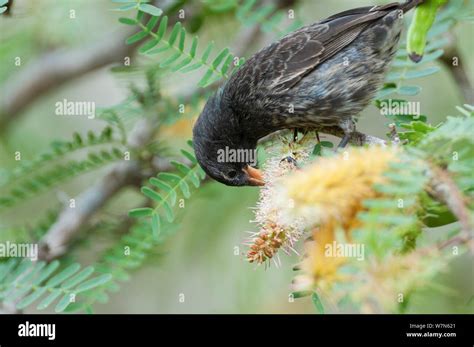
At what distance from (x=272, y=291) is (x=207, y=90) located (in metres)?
1.36

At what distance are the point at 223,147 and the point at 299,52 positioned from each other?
66 centimetres

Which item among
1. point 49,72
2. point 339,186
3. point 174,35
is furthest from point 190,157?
point 49,72

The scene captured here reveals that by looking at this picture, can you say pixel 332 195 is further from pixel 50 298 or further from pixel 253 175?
pixel 253 175

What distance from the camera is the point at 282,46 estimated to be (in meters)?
3.75

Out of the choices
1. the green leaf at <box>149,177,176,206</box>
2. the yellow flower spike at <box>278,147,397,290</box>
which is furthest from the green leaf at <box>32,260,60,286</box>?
the yellow flower spike at <box>278,147,397,290</box>

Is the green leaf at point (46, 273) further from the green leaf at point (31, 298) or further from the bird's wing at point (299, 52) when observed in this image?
the bird's wing at point (299, 52)

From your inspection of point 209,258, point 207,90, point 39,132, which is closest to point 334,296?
point 207,90

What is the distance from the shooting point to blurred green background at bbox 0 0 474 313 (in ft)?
13.9

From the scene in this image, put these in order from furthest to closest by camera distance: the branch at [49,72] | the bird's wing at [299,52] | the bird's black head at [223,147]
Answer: the branch at [49,72], the bird's wing at [299,52], the bird's black head at [223,147]

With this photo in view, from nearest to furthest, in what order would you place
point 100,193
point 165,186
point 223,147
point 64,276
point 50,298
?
point 50,298 → point 64,276 → point 165,186 → point 223,147 → point 100,193

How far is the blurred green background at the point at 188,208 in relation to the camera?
423 centimetres

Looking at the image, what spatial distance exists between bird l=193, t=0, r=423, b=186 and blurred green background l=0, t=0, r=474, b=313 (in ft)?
1.46

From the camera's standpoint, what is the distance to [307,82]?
3.68 m

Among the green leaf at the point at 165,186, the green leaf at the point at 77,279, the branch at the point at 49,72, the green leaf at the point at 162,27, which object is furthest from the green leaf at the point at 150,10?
the branch at the point at 49,72
